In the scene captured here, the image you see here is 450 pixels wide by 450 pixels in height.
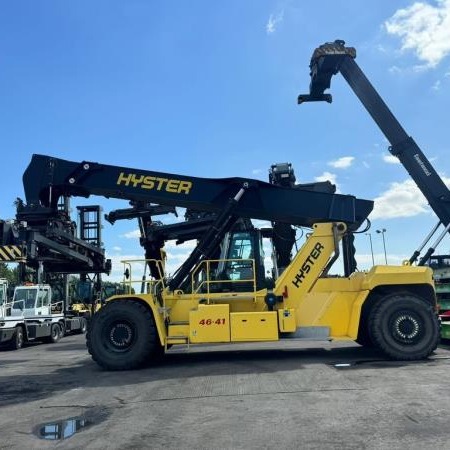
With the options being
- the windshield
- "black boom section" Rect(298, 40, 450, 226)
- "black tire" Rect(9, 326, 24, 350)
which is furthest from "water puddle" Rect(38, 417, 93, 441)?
the windshield

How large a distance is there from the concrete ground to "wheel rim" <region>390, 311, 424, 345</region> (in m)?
0.58

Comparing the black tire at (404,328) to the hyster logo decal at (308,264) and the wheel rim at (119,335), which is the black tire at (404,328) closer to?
the hyster logo decal at (308,264)

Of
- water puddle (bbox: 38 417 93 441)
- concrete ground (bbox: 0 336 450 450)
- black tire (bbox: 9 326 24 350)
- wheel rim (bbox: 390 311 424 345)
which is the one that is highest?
wheel rim (bbox: 390 311 424 345)

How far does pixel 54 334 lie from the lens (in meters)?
23.2

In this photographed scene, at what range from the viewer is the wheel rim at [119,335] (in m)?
10.5

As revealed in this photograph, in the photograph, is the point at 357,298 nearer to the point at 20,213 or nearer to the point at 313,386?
the point at 313,386

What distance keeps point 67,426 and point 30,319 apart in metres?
16.8

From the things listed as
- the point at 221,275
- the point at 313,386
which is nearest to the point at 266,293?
the point at 221,275

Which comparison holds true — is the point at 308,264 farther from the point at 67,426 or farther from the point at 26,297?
the point at 26,297

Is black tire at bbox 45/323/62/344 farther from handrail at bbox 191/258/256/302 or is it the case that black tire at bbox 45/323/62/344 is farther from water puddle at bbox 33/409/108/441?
water puddle at bbox 33/409/108/441

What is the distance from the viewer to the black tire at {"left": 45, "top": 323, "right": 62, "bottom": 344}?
2286cm

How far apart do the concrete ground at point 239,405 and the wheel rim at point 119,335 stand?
25.3 inches

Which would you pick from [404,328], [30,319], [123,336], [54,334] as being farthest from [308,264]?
[54,334]

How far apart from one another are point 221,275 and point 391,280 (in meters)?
3.74
